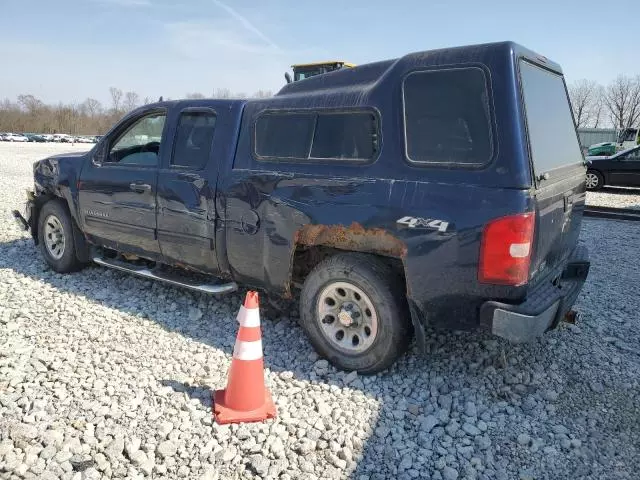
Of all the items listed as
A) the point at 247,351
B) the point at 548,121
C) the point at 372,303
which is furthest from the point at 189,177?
the point at 548,121

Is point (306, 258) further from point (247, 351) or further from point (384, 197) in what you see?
point (247, 351)

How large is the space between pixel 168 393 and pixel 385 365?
Answer: 58.0 inches

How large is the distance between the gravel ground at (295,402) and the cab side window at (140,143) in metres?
1.40

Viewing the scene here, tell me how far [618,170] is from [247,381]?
1454cm

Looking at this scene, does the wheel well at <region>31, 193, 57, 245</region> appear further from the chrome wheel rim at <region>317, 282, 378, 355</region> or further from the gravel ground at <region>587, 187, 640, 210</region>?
the gravel ground at <region>587, 187, 640, 210</region>

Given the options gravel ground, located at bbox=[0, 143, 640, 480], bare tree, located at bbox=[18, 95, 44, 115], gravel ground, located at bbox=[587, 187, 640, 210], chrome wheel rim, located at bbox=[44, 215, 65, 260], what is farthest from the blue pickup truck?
bare tree, located at bbox=[18, 95, 44, 115]

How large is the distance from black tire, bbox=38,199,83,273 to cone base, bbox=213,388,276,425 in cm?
326

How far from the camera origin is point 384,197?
3.32m

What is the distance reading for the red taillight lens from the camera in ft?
9.55

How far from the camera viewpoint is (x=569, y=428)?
3121mm

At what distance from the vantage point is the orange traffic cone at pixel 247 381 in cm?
311

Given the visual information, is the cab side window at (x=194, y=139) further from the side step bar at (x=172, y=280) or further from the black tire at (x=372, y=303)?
the black tire at (x=372, y=303)

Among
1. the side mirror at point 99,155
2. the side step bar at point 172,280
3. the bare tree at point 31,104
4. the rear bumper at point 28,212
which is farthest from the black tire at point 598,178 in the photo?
the bare tree at point 31,104

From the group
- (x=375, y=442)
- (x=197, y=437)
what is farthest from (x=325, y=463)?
(x=197, y=437)
